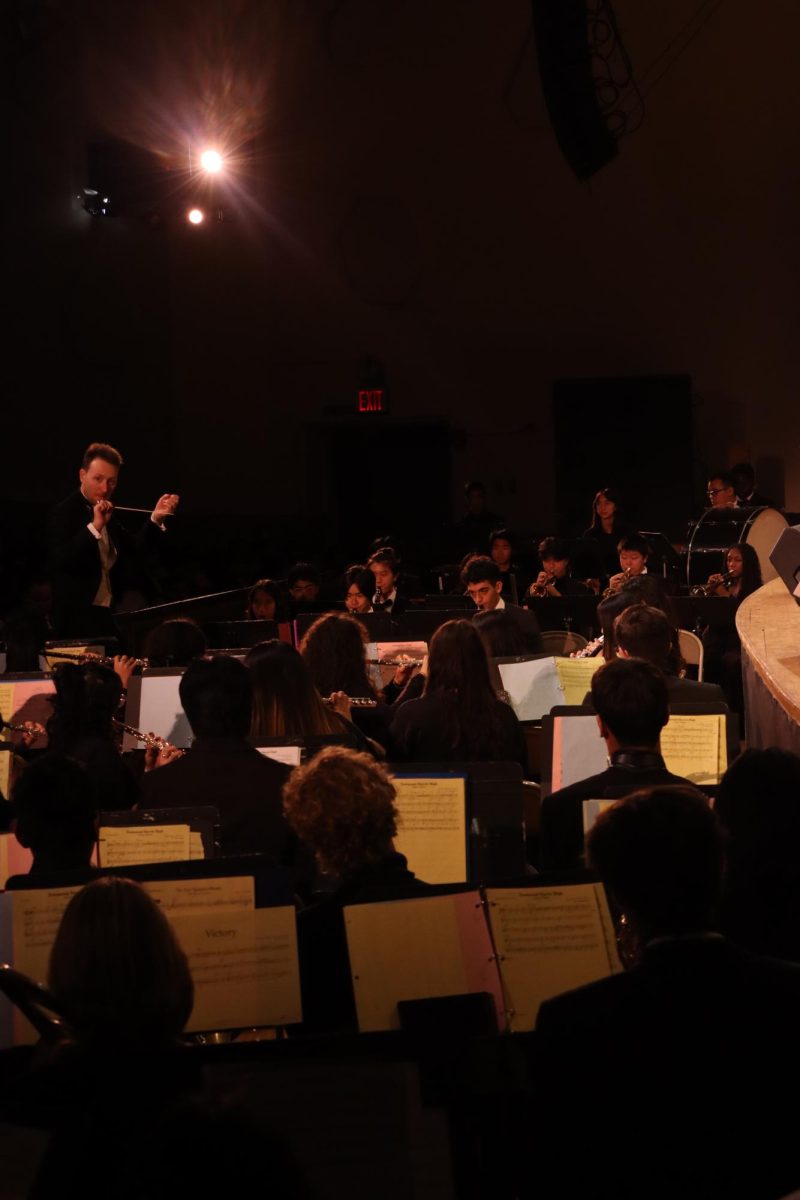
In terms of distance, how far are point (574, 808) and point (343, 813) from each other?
73 centimetres

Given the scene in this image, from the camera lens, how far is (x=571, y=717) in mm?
4148

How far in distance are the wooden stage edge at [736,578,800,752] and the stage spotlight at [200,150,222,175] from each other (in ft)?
26.7

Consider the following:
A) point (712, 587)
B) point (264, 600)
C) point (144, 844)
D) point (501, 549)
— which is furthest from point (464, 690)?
point (501, 549)

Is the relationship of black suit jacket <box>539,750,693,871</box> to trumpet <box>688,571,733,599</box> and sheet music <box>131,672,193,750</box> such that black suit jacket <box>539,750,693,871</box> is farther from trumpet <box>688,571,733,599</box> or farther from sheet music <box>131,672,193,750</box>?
trumpet <box>688,571,733,599</box>

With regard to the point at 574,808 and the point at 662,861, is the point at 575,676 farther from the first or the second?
the point at 662,861

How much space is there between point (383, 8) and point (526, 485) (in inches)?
193

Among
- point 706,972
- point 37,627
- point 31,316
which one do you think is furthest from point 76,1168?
point 31,316

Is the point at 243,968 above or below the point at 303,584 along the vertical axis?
below

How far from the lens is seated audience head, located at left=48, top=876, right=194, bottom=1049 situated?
198 cm

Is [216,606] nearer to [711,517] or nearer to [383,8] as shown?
[711,517]

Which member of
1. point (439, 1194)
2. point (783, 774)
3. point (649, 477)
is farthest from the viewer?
point (649, 477)

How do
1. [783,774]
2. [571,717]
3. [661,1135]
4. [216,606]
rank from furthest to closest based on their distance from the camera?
1. [216,606]
2. [571,717]
3. [783,774]
4. [661,1135]

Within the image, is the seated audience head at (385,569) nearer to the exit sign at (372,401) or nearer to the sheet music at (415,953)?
the exit sign at (372,401)

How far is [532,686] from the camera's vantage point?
5359mm
